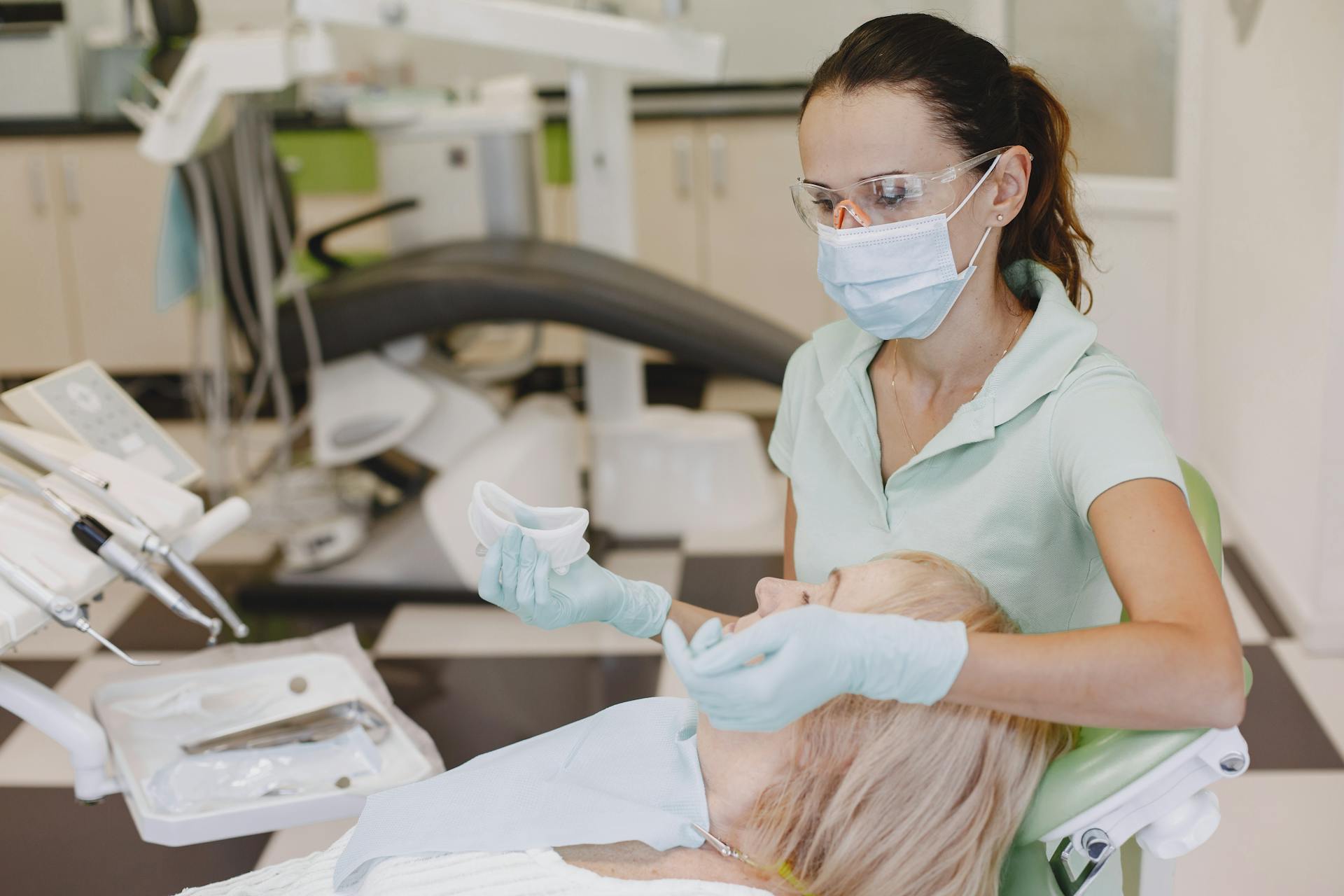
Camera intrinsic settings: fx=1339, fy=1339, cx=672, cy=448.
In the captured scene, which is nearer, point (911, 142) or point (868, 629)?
point (868, 629)

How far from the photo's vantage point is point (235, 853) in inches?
74.1

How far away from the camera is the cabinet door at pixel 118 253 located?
3.91 meters

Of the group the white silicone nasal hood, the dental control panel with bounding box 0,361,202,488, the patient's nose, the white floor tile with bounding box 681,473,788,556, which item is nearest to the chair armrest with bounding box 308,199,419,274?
the white floor tile with bounding box 681,473,788,556

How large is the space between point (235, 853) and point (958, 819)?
1243 millimetres

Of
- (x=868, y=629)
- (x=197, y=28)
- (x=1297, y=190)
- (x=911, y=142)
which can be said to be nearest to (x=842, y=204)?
(x=911, y=142)

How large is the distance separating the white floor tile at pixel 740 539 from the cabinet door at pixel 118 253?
1884 millimetres

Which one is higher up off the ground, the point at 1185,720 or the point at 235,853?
the point at 1185,720

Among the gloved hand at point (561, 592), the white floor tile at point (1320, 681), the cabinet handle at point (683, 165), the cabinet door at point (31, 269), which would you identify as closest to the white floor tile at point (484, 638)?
the white floor tile at point (1320, 681)

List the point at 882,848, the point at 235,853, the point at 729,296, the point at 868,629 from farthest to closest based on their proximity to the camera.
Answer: the point at 729,296
the point at 235,853
the point at 882,848
the point at 868,629

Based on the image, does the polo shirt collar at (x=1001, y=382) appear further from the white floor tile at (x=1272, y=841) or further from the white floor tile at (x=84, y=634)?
the white floor tile at (x=84, y=634)

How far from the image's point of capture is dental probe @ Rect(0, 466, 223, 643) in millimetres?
1301

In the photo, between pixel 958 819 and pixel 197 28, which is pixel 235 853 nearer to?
pixel 958 819

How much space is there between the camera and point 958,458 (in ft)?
4.00

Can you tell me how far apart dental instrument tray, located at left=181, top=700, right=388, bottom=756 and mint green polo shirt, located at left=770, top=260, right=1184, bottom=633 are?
1.90 feet
